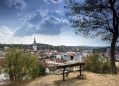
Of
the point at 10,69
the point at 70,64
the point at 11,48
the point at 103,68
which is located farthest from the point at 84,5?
the point at 10,69

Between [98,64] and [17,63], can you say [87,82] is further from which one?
[17,63]

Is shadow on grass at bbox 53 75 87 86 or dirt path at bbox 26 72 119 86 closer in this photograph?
dirt path at bbox 26 72 119 86

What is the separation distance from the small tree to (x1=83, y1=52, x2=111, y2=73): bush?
14.0 ft

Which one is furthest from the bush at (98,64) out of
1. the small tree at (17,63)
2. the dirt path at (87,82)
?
the small tree at (17,63)

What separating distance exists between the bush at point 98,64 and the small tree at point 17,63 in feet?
14.0

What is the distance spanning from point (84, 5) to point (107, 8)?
1424 mm

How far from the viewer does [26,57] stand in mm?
4820

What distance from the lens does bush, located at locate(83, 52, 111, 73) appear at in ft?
19.6

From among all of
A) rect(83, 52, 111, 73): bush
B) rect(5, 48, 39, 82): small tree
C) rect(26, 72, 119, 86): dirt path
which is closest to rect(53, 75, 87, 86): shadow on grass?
rect(26, 72, 119, 86): dirt path

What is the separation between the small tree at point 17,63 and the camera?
4441mm

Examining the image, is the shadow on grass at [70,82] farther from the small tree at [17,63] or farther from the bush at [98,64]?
the bush at [98,64]

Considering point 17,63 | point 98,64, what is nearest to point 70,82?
point 17,63

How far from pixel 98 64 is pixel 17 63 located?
5155 mm

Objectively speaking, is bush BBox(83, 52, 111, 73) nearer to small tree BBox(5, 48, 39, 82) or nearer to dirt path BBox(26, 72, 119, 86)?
dirt path BBox(26, 72, 119, 86)
